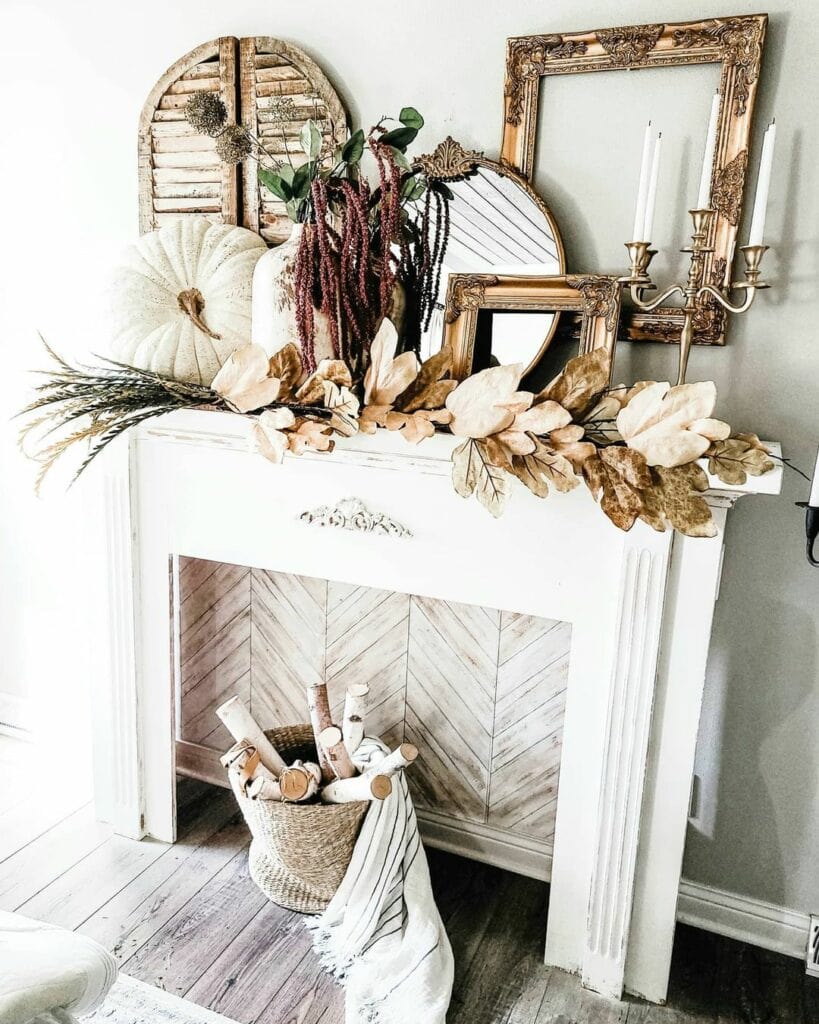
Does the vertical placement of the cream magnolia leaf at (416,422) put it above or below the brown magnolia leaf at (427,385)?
below

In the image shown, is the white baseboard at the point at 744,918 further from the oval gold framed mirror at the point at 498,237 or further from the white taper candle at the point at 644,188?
the white taper candle at the point at 644,188

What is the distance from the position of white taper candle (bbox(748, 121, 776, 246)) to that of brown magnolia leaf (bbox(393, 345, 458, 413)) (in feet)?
1.86

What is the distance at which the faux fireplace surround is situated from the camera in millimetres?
1463

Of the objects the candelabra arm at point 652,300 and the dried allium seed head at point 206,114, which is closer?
the candelabra arm at point 652,300

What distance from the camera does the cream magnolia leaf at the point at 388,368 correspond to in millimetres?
1389

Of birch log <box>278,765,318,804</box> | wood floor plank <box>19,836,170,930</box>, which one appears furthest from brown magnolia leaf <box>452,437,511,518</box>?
wood floor plank <box>19,836,170,930</box>

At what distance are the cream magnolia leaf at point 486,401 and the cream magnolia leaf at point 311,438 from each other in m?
0.24

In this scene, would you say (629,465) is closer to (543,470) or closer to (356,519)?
(543,470)

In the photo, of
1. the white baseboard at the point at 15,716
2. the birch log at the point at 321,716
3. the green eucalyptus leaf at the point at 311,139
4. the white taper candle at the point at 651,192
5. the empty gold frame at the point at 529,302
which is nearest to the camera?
the white taper candle at the point at 651,192

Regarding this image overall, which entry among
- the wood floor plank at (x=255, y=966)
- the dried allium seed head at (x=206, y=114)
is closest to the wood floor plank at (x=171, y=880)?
the wood floor plank at (x=255, y=966)

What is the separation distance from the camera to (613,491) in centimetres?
132

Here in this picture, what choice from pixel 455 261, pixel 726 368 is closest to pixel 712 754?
pixel 726 368

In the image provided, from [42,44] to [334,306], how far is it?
129cm

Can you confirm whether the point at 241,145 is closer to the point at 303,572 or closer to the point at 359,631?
the point at 303,572
